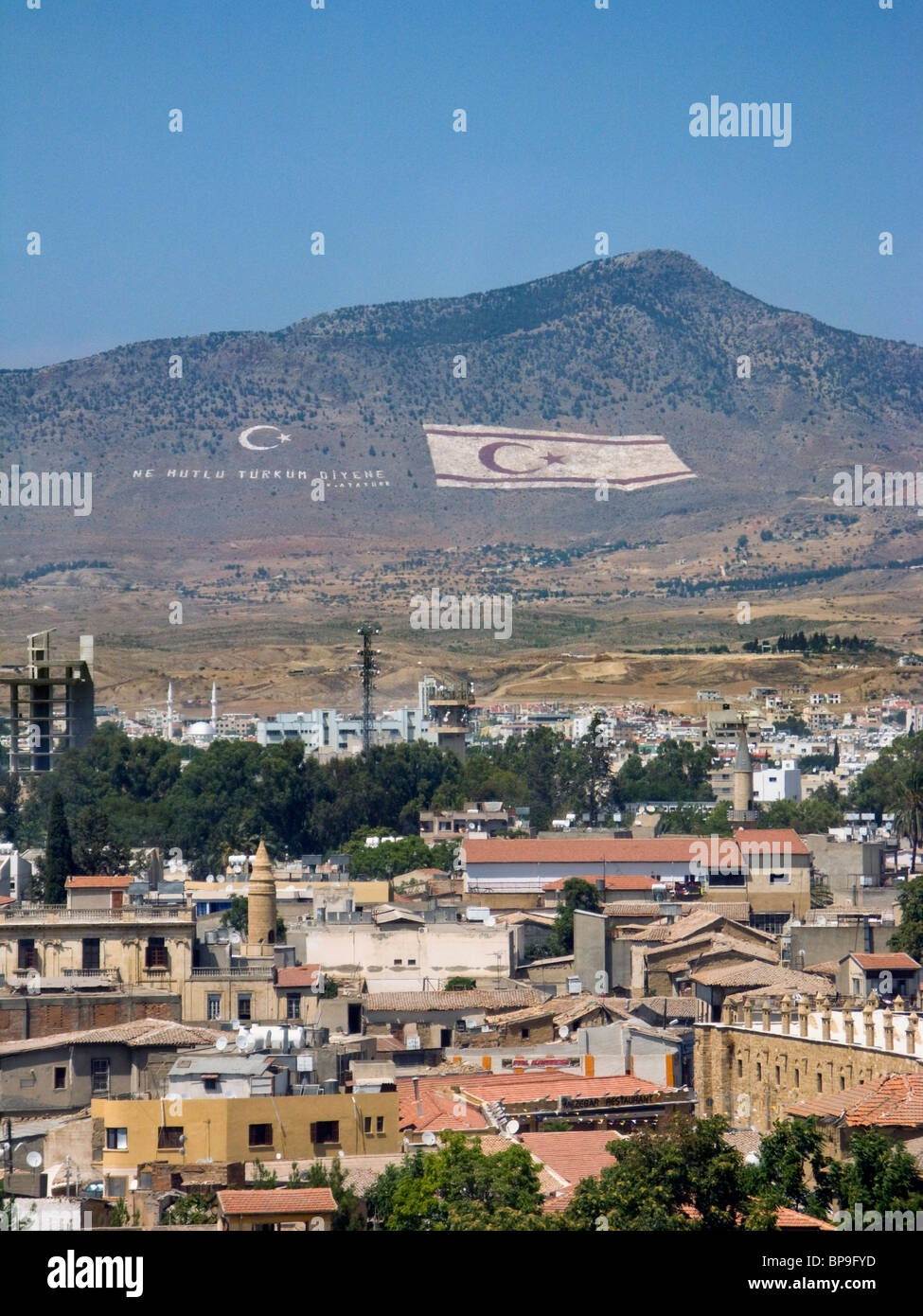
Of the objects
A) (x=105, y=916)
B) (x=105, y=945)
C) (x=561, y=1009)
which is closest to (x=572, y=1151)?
(x=561, y=1009)

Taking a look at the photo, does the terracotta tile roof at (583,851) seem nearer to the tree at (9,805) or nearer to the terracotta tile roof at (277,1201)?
the tree at (9,805)

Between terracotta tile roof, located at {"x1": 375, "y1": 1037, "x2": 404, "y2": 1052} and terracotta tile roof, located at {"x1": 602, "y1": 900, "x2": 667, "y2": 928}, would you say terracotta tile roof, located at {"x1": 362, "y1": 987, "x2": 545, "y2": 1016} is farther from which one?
terracotta tile roof, located at {"x1": 602, "y1": 900, "x2": 667, "y2": 928}

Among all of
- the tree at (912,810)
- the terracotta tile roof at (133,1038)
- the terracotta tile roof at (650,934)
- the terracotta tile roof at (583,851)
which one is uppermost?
the tree at (912,810)

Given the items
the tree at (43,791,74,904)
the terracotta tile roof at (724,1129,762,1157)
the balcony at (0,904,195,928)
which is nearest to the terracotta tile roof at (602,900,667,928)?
the tree at (43,791,74,904)

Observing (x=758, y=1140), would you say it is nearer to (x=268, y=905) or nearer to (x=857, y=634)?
(x=268, y=905)

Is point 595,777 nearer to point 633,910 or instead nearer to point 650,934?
point 633,910

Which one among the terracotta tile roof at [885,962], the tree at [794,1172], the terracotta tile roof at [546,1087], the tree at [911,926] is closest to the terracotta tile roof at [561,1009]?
the terracotta tile roof at [885,962]
